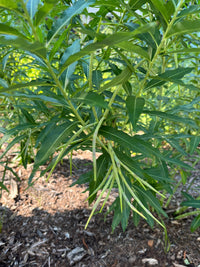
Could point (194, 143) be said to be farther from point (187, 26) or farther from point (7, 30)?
point (7, 30)

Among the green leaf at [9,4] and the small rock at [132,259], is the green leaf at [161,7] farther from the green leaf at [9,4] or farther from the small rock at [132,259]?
the small rock at [132,259]

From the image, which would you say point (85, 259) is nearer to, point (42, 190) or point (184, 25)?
point (42, 190)

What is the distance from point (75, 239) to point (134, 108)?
1153 millimetres

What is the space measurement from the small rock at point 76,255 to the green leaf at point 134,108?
42.1 inches

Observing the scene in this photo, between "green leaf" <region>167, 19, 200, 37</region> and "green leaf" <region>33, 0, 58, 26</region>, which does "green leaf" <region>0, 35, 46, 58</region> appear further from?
"green leaf" <region>167, 19, 200, 37</region>

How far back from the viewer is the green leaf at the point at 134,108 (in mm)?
613

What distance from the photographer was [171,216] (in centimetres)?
167

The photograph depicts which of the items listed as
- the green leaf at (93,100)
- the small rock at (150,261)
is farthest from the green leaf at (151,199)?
the green leaf at (93,100)

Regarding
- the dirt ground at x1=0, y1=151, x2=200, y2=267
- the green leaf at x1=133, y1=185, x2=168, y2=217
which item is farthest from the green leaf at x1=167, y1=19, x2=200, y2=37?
the dirt ground at x1=0, y1=151, x2=200, y2=267

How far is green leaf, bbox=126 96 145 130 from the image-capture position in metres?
0.61

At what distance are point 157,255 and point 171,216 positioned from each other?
1.21 ft

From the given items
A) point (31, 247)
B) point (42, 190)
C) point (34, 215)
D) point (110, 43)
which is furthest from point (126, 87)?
point (42, 190)

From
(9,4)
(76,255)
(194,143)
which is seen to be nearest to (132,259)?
(76,255)

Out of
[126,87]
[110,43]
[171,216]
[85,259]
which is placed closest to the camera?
[110,43]
